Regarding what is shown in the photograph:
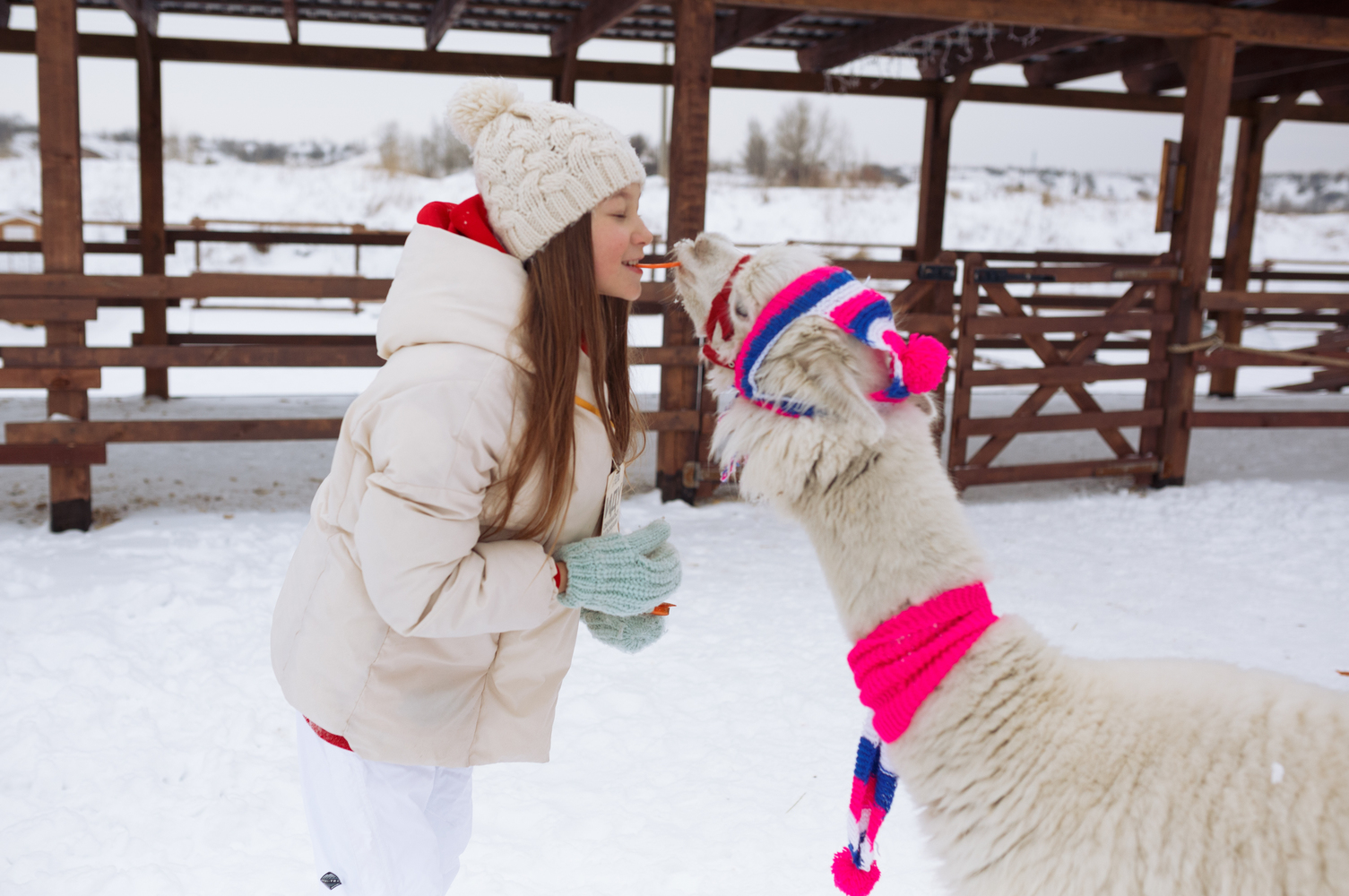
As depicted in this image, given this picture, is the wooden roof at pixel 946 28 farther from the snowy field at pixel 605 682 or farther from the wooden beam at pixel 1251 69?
the snowy field at pixel 605 682

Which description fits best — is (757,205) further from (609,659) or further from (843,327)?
(843,327)

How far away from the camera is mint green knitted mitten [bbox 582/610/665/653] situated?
157 cm

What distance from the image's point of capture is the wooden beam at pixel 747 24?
650 centimetres

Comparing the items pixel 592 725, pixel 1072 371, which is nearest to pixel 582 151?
pixel 592 725

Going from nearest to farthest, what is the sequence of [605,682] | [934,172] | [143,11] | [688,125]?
1. [605,682]
2. [688,125]
3. [143,11]
4. [934,172]

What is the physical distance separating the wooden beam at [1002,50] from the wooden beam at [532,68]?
318 mm

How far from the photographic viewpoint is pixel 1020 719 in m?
1.19

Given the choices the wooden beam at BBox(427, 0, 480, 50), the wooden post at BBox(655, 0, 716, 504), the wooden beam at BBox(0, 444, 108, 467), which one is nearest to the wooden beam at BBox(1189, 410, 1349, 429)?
the wooden post at BBox(655, 0, 716, 504)

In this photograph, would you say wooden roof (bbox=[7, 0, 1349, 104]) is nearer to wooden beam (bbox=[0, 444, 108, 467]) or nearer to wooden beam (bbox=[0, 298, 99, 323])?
wooden beam (bbox=[0, 298, 99, 323])

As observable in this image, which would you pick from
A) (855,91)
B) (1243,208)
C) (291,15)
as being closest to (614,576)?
(291,15)

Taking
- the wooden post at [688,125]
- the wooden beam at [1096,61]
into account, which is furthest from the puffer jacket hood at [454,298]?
the wooden beam at [1096,61]

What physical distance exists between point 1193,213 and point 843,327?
5.96m

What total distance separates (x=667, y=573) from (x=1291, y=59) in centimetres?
845

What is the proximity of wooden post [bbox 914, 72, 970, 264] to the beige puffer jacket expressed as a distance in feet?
26.0
